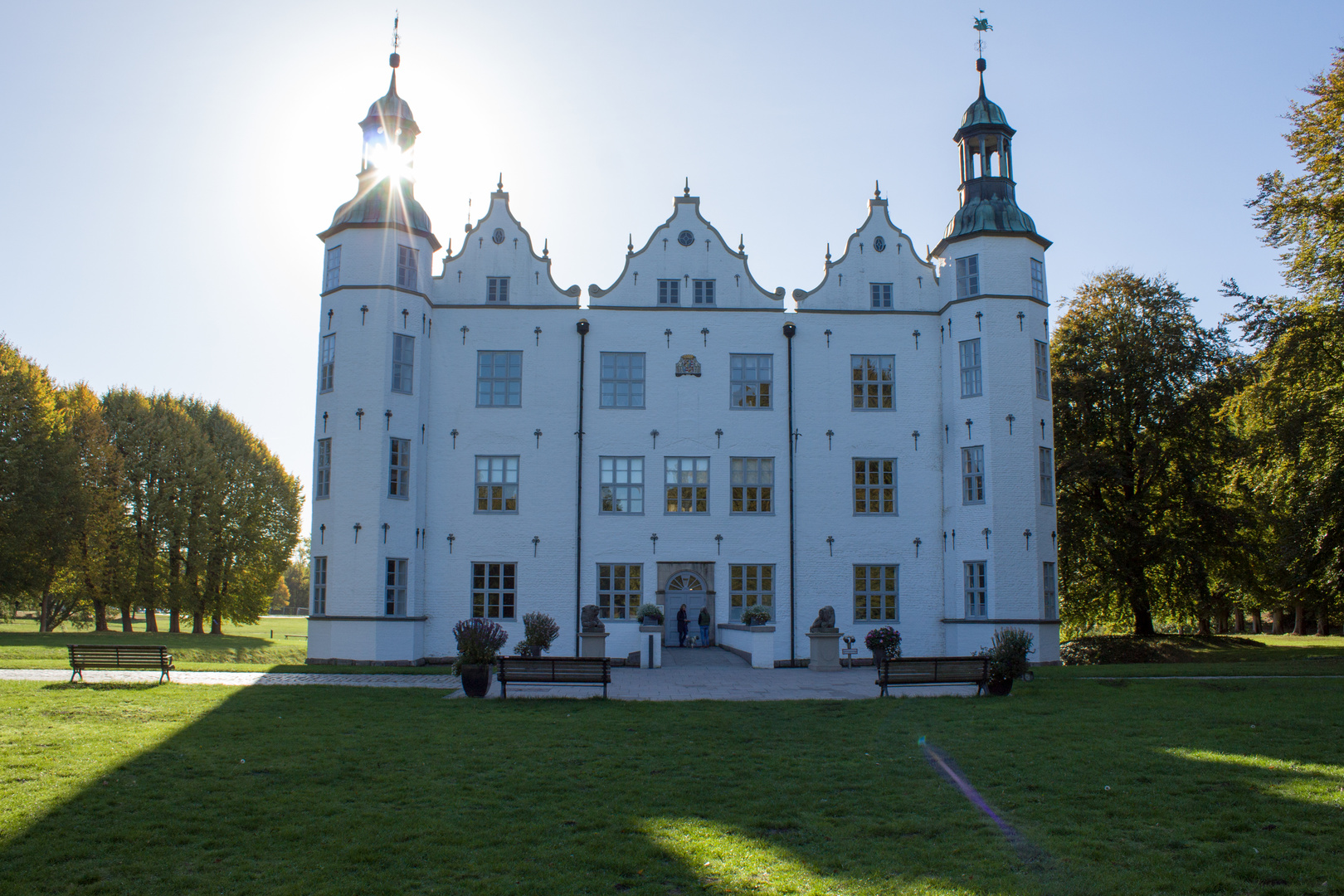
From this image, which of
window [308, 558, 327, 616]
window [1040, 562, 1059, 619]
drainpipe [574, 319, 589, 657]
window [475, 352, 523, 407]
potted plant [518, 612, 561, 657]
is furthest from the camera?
window [475, 352, 523, 407]

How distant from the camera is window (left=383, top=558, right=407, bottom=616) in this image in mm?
25141

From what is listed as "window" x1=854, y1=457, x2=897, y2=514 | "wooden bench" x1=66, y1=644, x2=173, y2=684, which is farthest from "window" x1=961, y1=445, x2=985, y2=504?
"wooden bench" x1=66, y1=644, x2=173, y2=684

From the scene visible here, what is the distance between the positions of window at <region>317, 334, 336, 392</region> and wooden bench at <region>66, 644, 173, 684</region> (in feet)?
32.2

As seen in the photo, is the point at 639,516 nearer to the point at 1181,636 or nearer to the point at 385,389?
the point at 385,389

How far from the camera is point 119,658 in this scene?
17.7 m

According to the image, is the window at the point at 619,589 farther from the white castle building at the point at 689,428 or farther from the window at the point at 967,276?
the window at the point at 967,276

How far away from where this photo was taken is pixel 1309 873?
19.1 ft

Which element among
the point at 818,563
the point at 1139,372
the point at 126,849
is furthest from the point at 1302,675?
the point at 126,849

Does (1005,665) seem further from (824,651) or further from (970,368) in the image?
(970,368)

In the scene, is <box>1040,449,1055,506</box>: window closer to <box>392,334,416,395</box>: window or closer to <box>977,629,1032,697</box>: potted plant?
<box>977,629,1032,697</box>: potted plant

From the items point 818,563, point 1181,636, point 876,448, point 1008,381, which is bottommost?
point 1181,636

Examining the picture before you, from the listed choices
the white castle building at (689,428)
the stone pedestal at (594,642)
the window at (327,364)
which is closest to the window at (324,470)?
the white castle building at (689,428)

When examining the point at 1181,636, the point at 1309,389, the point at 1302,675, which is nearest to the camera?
the point at 1302,675

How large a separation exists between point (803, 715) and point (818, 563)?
13.5m
